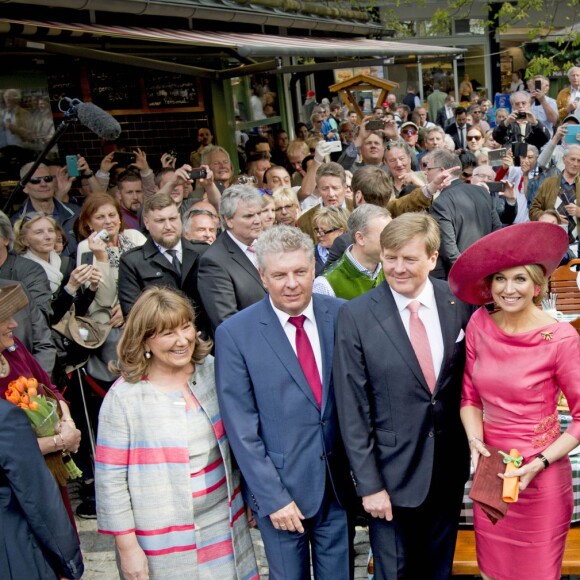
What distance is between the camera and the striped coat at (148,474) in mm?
3271

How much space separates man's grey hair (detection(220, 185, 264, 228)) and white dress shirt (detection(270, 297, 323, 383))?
1324 millimetres

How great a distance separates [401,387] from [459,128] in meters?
11.9

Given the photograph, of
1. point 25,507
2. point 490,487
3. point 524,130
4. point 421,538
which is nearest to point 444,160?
point 421,538

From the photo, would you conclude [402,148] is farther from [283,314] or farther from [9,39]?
[283,314]

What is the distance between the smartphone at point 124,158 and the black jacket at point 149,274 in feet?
12.9

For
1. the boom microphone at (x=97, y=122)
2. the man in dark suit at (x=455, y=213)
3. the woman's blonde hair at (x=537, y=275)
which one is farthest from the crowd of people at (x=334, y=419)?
the man in dark suit at (x=455, y=213)

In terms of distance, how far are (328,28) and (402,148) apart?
6000 millimetres

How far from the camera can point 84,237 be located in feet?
19.5

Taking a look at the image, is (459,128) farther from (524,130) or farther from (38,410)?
(38,410)

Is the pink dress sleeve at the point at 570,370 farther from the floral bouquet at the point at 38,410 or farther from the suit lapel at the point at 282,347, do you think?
the floral bouquet at the point at 38,410

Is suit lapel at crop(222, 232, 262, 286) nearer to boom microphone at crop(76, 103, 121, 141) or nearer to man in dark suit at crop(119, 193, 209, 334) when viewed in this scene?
man in dark suit at crop(119, 193, 209, 334)

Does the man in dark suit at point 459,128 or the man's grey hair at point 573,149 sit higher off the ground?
the man in dark suit at point 459,128

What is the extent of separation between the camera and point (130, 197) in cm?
722

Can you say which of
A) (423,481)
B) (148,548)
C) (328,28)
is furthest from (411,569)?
(328,28)
